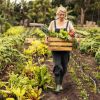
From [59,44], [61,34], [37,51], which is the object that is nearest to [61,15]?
[61,34]

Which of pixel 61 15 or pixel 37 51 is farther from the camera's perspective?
pixel 37 51

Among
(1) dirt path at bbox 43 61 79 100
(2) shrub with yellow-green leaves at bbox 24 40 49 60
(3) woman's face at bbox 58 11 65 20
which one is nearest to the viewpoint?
(1) dirt path at bbox 43 61 79 100

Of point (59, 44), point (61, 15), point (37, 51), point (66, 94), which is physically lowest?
point (66, 94)

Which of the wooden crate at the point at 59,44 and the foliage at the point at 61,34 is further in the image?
the wooden crate at the point at 59,44

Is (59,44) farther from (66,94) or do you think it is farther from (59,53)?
(66,94)

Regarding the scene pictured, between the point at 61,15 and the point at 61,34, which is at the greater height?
the point at 61,15

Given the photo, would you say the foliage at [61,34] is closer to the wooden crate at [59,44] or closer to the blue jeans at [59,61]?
the wooden crate at [59,44]

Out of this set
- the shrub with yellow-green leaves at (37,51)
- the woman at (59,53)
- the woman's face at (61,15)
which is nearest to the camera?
the woman's face at (61,15)

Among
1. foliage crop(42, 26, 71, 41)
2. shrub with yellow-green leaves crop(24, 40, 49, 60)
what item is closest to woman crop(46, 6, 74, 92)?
foliage crop(42, 26, 71, 41)

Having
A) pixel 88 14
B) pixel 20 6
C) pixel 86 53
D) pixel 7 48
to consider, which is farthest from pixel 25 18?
pixel 7 48

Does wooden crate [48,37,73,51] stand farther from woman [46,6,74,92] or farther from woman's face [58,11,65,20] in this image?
woman's face [58,11,65,20]

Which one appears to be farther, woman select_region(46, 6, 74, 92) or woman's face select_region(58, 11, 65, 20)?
woman select_region(46, 6, 74, 92)

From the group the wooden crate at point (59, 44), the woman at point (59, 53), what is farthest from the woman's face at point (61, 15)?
the wooden crate at point (59, 44)

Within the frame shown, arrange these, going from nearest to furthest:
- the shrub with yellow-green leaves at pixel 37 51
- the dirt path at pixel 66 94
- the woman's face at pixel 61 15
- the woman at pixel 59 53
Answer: the dirt path at pixel 66 94 → the woman's face at pixel 61 15 → the woman at pixel 59 53 → the shrub with yellow-green leaves at pixel 37 51
